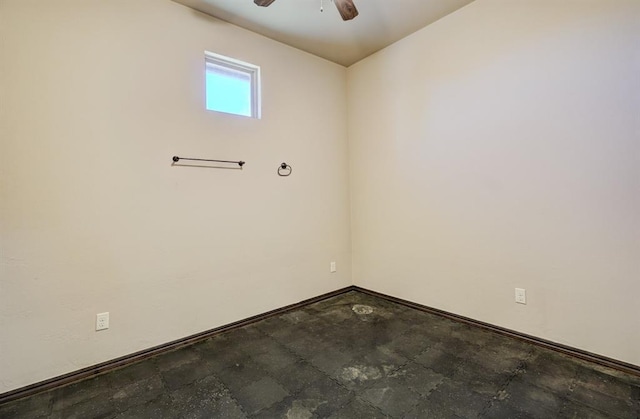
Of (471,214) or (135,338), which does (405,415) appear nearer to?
(471,214)

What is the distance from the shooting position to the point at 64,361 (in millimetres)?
1878

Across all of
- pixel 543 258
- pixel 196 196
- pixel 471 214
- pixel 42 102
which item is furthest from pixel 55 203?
pixel 543 258

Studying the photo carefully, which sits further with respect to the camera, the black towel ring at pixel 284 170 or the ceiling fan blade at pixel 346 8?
the black towel ring at pixel 284 170

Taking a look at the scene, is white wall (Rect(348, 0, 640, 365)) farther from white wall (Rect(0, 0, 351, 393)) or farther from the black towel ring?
white wall (Rect(0, 0, 351, 393))

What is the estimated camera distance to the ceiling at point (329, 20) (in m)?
2.40

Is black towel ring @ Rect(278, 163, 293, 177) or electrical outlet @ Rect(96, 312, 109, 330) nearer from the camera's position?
electrical outlet @ Rect(96, 312, 109, 330)

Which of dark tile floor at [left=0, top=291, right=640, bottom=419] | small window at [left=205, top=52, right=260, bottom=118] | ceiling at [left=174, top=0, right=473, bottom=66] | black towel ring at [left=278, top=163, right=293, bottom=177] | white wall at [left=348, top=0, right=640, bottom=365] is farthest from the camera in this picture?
black towel ring at [left=278, top=163, right=293, bottom=177]

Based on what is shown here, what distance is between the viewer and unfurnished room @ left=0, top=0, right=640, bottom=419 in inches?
68.4

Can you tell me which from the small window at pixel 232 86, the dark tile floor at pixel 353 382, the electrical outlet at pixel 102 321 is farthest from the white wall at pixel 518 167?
the electrical outlet at pixel 102 321

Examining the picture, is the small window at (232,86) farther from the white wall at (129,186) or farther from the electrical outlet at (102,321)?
the electrical outlet at (102,321)

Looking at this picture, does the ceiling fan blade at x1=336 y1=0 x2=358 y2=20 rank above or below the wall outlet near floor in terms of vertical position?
above

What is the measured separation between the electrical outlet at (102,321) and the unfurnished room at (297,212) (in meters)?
0.01

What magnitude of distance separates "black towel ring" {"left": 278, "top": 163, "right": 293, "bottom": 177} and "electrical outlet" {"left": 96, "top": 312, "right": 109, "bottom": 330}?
1.80 meters

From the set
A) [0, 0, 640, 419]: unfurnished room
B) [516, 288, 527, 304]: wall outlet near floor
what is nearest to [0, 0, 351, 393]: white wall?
[0, 0, 640, 419]: unfurnished room
